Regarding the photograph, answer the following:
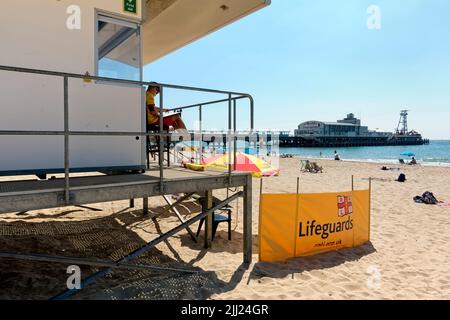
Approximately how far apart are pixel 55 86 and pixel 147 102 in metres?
1.78

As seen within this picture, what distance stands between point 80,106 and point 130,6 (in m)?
2.07

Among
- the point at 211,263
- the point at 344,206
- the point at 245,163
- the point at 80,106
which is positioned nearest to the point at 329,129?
the point at 245,163

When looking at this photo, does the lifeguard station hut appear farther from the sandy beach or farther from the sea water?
the sea water

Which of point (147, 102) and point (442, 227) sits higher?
point (147, 102)

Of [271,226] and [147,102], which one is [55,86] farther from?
[271,226]

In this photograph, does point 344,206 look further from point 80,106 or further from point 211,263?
point 80,106

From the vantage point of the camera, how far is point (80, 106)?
5371 millimetres

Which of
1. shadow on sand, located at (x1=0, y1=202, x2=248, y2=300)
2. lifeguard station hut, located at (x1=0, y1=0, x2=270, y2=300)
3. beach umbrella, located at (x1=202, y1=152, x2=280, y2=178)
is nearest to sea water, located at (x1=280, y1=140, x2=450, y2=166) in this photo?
beach umbrella, located at (x1=202, y1=152, x2=280, y2=178)

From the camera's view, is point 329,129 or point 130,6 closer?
point 130,6

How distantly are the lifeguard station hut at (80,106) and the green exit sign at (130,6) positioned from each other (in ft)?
0.06

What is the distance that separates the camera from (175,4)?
667cm

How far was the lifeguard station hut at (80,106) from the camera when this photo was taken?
458 cm
